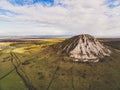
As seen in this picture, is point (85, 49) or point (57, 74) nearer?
point (57, 74)

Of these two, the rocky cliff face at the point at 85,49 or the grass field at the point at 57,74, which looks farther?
the rocky cliff face at the point at 85,49

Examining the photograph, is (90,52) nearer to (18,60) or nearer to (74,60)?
(74,60)

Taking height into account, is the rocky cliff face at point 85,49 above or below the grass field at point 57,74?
above

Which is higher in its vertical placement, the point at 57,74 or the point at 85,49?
the point at 85,49

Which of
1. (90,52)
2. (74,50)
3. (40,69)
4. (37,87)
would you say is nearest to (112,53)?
(90,52)

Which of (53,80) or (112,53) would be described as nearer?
(53,80)
